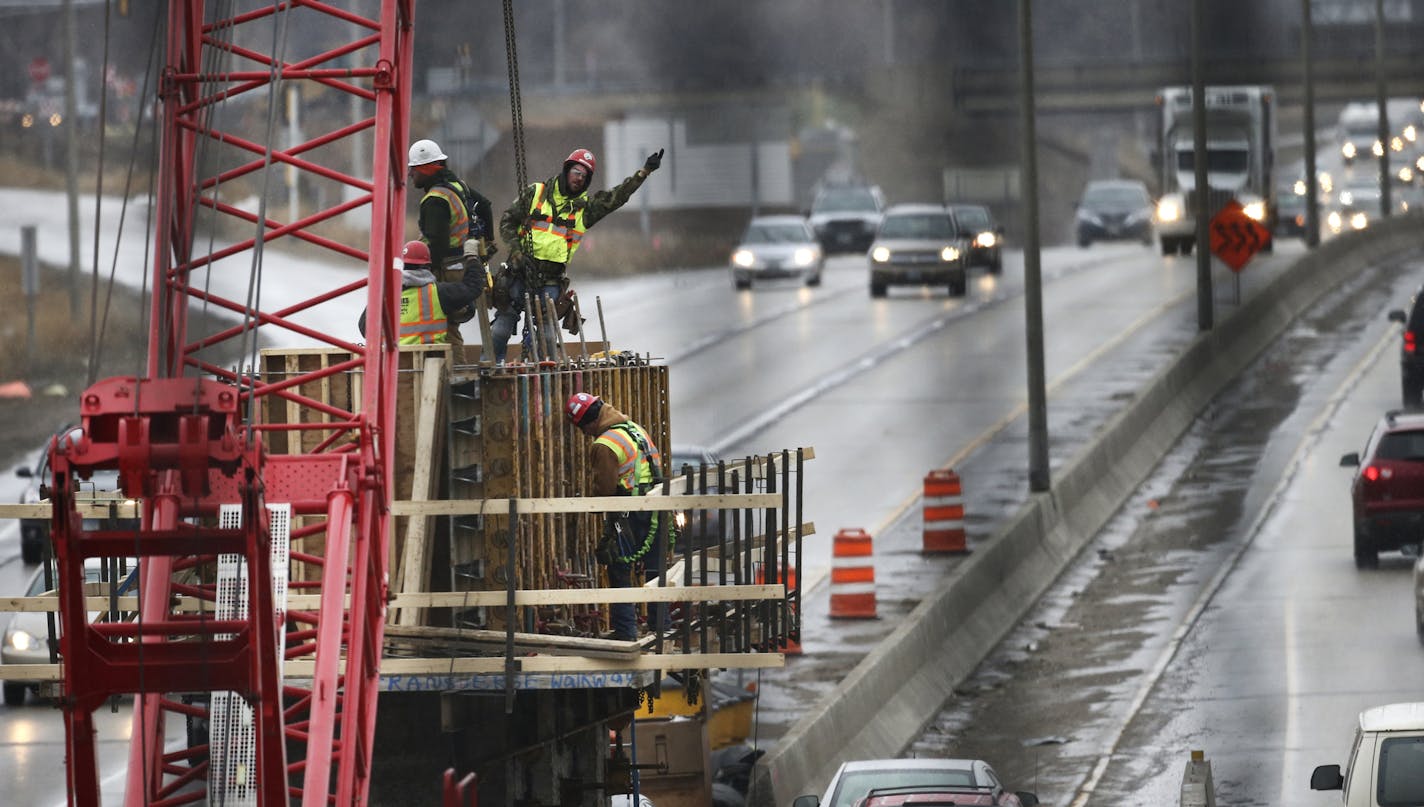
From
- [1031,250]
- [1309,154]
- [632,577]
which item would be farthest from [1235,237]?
[632,577]

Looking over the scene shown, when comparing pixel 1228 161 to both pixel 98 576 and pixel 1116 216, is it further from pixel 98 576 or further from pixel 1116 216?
pixel 98 576

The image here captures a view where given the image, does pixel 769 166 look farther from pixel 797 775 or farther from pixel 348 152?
pixel 797 775

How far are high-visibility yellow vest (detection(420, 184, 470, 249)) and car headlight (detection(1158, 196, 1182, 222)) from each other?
1991 inches

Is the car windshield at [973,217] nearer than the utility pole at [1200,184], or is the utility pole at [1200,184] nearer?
the utility pole at [1200,184]

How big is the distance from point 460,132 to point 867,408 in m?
14.6

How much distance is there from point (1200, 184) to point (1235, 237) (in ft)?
15.3

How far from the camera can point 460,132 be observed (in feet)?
176

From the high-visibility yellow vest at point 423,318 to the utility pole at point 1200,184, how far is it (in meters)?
30.2

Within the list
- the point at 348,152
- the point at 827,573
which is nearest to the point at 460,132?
the point at 348,152

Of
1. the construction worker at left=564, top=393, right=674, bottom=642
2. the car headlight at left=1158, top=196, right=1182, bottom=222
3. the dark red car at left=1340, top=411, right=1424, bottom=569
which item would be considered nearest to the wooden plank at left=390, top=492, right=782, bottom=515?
the construction worker at left=564, top=393, right=674, bottom=642

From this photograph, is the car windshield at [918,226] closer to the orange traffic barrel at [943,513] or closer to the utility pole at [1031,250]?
the utility pole at [1031,250]

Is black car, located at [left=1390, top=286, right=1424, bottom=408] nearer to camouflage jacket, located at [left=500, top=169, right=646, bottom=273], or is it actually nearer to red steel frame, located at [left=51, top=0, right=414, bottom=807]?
camouflage jacket, located at [left=500, top=169, right=646, bottom=273]

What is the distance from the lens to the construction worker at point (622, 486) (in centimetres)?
1567

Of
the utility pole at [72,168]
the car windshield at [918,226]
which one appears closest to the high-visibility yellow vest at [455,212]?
the utility pole at [72,168]
